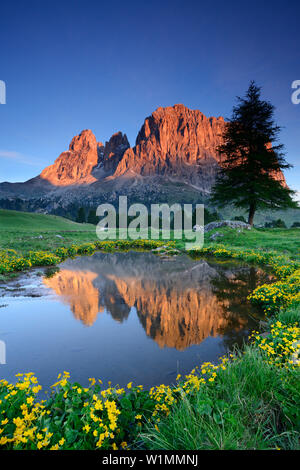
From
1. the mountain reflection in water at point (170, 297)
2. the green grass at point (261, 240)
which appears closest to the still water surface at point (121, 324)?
the mountain reflection in water at point (170, 297)

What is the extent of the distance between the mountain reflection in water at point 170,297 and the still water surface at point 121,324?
3 centimetres

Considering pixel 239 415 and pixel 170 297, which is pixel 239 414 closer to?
pixel 239 415

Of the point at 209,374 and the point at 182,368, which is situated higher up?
the point at 209,374

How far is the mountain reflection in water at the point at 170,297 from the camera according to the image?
5.53 metres

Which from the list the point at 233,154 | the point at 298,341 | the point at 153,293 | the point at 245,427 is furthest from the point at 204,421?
the point at 233,154

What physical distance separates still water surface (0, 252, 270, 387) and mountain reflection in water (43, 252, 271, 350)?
0.03 meters

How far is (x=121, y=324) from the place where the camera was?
5.87 metres

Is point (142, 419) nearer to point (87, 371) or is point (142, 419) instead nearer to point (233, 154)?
point (87, 371)

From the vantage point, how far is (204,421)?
89.8 inches

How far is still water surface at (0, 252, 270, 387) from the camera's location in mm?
4120

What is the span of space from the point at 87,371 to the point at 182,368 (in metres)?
1.73

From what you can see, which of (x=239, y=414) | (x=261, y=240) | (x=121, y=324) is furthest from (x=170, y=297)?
(x=261, y=240)

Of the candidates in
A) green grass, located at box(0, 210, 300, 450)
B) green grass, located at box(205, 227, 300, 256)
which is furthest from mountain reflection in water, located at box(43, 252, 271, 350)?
green grass, located at box(205, 227, 300, 256)

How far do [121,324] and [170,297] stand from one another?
2.44 metres
